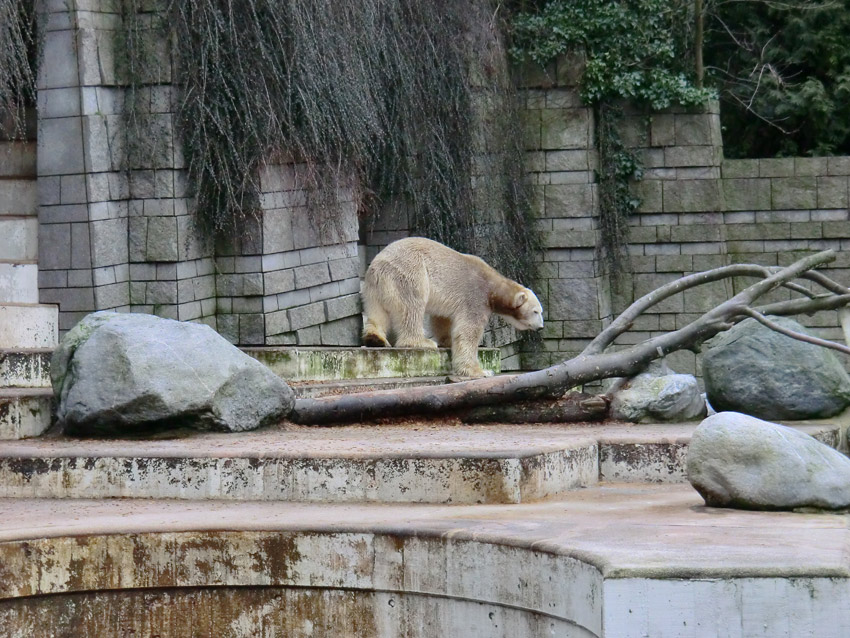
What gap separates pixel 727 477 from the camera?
17.2 feet

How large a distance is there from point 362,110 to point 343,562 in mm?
6455

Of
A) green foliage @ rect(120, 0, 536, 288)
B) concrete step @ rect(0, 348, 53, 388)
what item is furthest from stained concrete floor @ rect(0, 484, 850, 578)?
green foliage @ rect(120, 0, 536, 288)

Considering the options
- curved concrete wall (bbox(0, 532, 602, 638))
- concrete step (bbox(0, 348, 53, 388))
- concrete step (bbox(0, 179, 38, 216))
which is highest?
concrete step (bbox(0, 179, 38, 216))

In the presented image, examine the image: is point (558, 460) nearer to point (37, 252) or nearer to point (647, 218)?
point (37, 252)

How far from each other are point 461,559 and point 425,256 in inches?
231

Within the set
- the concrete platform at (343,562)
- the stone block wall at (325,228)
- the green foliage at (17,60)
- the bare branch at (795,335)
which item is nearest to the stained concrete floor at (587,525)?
the concrete platform at (343,562)

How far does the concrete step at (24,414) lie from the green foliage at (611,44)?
8.84 m

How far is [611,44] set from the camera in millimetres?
14695

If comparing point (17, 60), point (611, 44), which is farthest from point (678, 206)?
point (17, 60)

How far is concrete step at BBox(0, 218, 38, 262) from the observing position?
9508 millimetres

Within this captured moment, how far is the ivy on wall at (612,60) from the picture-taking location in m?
14.6

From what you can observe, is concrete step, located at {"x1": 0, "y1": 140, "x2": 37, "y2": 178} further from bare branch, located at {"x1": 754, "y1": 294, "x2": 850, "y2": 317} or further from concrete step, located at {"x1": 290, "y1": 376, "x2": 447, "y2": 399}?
bare branch, located at {"x1": 754, "y1": 294, "x2": 850, "y2": 317}

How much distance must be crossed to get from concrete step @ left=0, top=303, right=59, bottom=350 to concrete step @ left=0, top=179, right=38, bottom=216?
0.74m

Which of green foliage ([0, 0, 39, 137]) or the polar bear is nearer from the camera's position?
green foliage ([0, 0, 39, 137])
